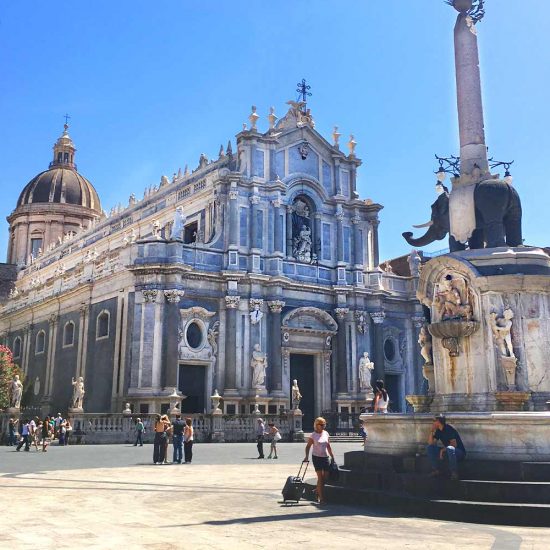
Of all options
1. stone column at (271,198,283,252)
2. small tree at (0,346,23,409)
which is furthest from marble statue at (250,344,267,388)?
small tree at (0,346,23,409)

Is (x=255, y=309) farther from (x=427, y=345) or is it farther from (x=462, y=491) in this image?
(x=462, y=491)

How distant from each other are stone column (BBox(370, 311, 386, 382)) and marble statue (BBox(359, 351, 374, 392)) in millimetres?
1627

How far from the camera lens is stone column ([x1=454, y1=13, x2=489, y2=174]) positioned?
49.3 ft

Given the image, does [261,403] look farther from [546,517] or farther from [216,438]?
[546,517]

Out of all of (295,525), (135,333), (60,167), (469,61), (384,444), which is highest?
(60,167)

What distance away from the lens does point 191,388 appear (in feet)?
122

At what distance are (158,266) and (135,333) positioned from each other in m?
3.67

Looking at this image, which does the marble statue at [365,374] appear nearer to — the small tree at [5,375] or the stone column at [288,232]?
the stone column at [288,232]

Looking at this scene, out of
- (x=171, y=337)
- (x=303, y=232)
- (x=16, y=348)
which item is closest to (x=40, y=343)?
(x=16, y=348)

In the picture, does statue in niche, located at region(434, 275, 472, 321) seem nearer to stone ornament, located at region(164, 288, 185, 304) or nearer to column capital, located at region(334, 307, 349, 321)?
stone ornament, located at region(164, 288, 185, 304)

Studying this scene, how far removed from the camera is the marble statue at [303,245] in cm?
4216

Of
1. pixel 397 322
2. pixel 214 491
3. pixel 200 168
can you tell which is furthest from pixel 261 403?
pixel 214 491

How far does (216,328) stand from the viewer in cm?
3812

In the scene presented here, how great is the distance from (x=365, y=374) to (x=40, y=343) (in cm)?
2352
